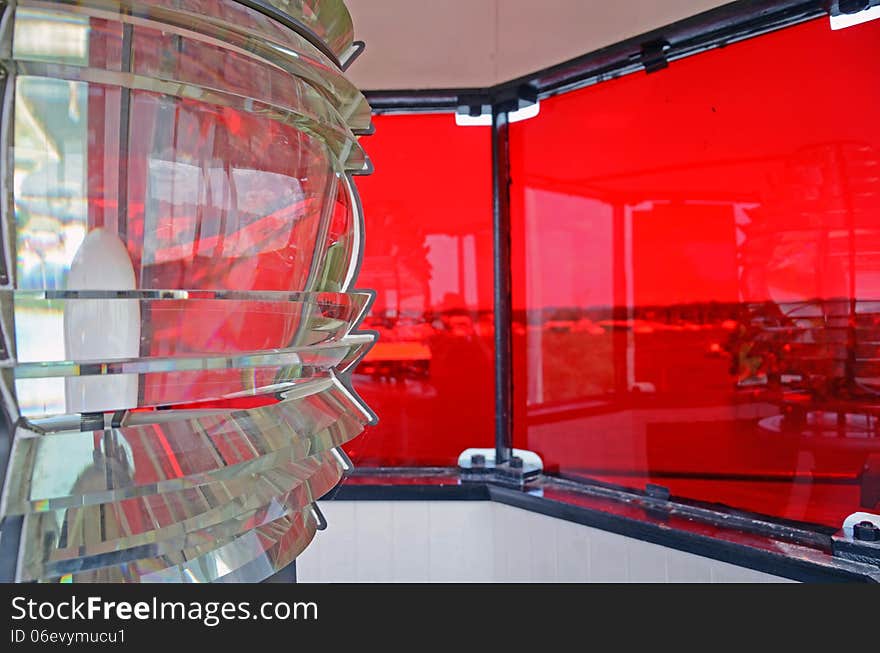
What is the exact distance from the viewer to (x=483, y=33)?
1.52 m

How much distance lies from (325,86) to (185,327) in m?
0.10

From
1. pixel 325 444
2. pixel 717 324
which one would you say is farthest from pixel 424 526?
pixel 325 444

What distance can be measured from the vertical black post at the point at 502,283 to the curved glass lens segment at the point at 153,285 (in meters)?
1.64

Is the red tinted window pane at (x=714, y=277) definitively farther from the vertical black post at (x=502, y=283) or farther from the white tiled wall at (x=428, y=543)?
the white tiled wall at (x=428, y=543)

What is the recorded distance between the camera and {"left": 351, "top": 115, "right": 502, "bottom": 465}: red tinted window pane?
1826 millimetres

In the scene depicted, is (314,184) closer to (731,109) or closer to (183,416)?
(183,416)

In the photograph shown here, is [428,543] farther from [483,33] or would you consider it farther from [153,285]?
[153,285]

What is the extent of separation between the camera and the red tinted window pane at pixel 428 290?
1.83 meters

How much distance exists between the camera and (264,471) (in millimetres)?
181

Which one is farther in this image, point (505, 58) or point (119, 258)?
point (505, 58)

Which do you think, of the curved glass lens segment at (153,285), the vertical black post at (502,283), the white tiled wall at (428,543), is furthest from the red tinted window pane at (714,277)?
the curved glass lens segment at (153,285)

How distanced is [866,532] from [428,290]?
1191mm

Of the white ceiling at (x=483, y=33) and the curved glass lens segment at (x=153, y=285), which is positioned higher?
the white ceiling at (x=483, y=33)

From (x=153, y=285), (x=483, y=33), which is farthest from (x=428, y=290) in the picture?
(x=153, y=285)
